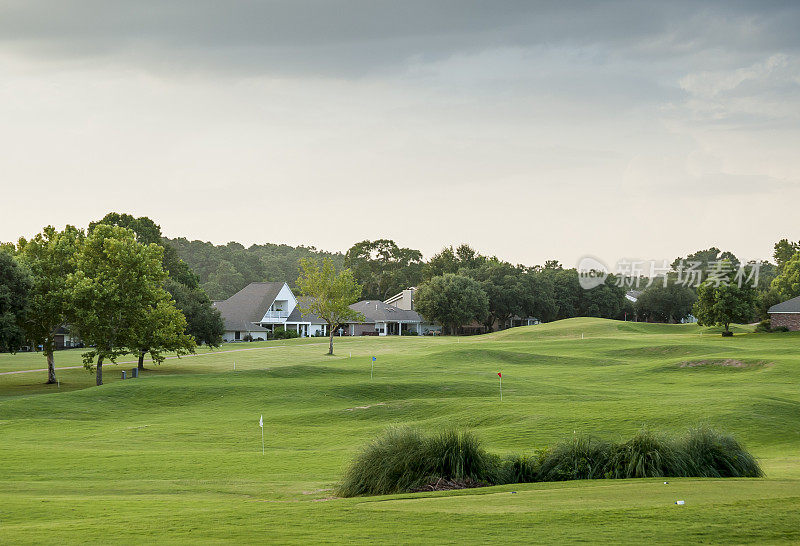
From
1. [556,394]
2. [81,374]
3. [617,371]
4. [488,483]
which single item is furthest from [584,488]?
[81,374]

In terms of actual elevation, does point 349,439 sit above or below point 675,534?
below

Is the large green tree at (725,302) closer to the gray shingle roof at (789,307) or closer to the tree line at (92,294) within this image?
the gray shingle roof at (789,307)

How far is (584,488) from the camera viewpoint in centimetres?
1361

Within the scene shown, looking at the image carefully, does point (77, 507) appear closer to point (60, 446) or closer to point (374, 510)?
point (374, 510)

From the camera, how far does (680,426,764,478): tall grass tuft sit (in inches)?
617

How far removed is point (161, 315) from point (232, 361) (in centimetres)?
1131

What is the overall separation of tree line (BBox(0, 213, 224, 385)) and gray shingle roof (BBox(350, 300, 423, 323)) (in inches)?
2848

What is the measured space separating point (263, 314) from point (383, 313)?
23054 mm

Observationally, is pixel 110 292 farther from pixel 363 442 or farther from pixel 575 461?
pixel 575 461

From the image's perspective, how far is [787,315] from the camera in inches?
3371

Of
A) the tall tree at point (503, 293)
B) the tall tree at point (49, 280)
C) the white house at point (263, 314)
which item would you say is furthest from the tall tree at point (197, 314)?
the tall tree at point (503, 293)

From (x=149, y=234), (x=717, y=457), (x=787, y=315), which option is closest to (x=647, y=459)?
(x=717, y=457)

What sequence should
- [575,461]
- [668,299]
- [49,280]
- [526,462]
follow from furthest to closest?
[668,299] → [49,280] → [526,462] → [575,461]

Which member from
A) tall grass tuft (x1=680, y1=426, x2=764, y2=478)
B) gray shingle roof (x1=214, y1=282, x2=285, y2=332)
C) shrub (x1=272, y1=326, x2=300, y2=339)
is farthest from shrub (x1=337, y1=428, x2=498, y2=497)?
gray shingle roof (x1=214, y1=282, x2=285, y2=332)
